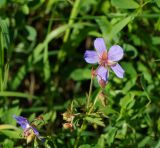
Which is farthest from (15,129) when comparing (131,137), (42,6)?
(42,6)

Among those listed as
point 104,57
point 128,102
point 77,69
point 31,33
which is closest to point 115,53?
point 104,57

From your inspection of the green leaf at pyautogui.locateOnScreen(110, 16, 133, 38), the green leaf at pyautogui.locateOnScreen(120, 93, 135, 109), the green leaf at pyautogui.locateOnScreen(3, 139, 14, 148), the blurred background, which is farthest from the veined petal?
the green leaf at pyautogui.locateOnScreen(3, 139, 14, 148)

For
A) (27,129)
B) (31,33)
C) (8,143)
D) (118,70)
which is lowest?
(8,143)

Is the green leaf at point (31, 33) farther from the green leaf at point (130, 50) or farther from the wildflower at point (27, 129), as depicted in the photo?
the wildflower at point (27, 129)

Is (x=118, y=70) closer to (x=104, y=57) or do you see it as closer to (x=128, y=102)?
(x=104, y=57)

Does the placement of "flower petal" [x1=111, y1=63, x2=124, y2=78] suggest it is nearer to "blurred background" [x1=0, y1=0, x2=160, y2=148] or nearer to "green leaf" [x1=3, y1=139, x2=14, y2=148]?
"blurred background" [x1=0, y1=0, x2=160, y2=148]

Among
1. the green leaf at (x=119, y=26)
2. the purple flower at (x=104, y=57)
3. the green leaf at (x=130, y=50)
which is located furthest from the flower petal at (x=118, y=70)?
the green leaf at (x=130, y=50)
